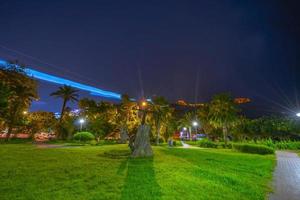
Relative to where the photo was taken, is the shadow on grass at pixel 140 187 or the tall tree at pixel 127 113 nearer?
the shadow on grass at pixel 140 187

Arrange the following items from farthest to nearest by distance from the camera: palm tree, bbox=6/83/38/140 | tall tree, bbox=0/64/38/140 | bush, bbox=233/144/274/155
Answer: palm tree, bbox=6/83/38/140 < tall tree, bbox=0/64/38/140 < bush, bbox=233/144/274/155

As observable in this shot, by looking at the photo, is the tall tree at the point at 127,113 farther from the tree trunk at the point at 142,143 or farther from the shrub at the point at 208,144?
the shrub at the point at 208,144

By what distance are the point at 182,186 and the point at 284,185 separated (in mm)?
5144

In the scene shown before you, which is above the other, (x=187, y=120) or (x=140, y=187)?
(x=187, y=120)

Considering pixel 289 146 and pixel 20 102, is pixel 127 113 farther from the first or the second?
pixel 289 146

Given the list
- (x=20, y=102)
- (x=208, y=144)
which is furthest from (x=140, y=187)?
(x=208, y=144)

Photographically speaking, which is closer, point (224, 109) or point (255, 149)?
point (255, 149)

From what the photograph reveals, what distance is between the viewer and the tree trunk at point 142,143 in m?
17.4

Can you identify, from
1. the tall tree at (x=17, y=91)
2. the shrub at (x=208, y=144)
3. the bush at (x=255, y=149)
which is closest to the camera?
the bush at (x=255, y=149)

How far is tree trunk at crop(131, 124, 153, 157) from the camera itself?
17.4m

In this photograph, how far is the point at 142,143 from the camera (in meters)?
17.7

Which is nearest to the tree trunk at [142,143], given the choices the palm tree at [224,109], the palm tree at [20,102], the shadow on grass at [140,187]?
the shadow on grass at [140,187]

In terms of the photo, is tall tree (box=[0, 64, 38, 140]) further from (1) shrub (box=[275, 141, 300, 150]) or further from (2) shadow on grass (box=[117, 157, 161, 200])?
(1) shrub (box=[275, 141, 300, 150])

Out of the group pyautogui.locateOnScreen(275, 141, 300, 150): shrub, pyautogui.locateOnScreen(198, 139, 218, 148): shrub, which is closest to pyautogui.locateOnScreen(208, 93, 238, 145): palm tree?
pyautogui.locateOnScreen(198, 139, 218, 148): shrub
